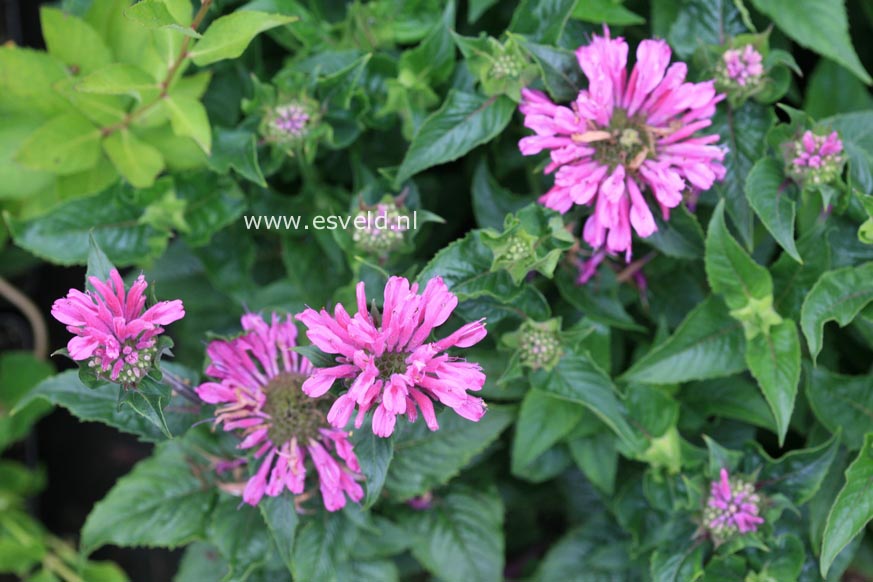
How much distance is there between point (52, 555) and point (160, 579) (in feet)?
0.60

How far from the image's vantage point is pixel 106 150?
0.91 meters

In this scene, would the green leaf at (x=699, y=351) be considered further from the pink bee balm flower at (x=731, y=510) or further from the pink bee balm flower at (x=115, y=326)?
the pink bee balm flower at (x=115, y=326)

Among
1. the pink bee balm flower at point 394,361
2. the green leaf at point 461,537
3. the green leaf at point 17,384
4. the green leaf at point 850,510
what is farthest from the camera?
the green leaf at point 17,384

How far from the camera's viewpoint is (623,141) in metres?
0.72

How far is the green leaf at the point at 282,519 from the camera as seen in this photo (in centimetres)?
73

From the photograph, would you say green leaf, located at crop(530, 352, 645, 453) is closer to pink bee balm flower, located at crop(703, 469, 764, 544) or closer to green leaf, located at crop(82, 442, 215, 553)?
pink bee balm flower, located at crop(703, 469, 764, 544)

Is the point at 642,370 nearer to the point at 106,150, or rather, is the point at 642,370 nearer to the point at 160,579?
the point at 106,150

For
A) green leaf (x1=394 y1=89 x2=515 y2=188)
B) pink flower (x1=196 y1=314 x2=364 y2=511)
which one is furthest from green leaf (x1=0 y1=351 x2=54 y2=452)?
green leaf (x1=394 y1=89 x2=515 y2=188)

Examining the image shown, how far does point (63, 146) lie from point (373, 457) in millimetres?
516

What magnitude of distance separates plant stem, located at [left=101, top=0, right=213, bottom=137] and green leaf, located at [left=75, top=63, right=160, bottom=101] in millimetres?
10

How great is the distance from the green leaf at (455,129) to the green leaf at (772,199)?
228 mm

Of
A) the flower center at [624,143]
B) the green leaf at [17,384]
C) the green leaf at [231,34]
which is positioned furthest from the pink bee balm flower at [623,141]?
the green leaf at [17,384]

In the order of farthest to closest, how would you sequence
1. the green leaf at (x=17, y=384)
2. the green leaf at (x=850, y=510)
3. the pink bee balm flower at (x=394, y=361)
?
the green leaf at (x=17, y=384), the green leaf at (x=850, y=510), the pink bee balm flower at (x=394, y=361)

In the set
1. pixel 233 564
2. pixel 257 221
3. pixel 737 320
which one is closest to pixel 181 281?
pixel 257 221
